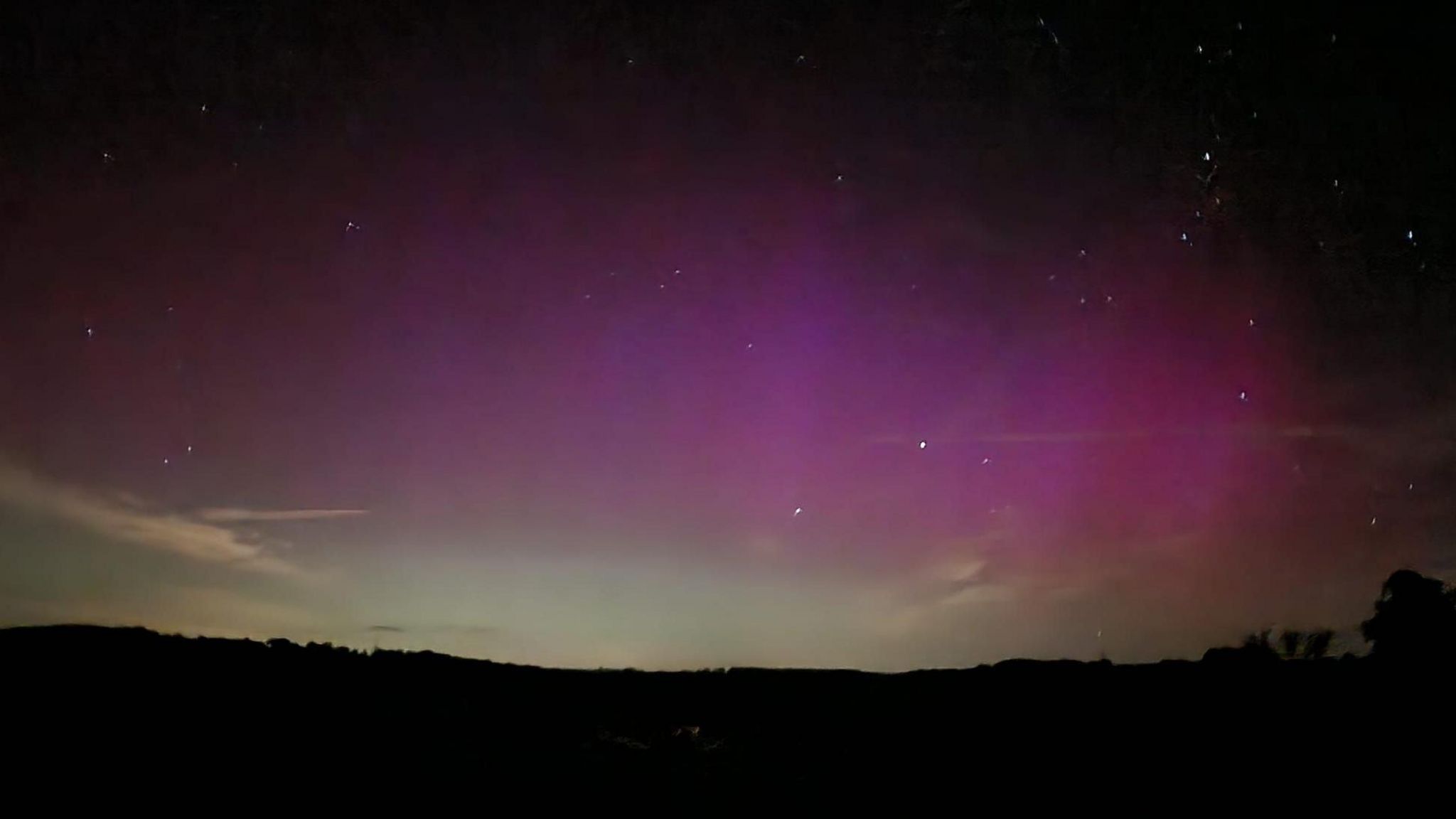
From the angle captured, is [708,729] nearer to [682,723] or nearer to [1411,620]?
[682,723]

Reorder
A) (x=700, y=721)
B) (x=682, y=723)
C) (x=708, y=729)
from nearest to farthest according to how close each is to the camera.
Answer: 1. (x=708, y=729)
2. (x=682, y=723)
3. (x=700, y=721)

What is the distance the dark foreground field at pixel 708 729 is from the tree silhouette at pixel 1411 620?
1.17 m

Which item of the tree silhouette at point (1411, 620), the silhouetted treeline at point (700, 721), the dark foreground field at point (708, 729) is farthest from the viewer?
the tree silhouette at point (1411, 620)

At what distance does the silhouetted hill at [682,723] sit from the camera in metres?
16.3

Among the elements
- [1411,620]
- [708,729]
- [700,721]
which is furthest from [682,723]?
[1411,620]

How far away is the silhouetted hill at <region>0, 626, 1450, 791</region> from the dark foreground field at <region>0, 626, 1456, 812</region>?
6cm

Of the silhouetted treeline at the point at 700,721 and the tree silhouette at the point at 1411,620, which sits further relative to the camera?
the tree silhouette at the point at 1411,620

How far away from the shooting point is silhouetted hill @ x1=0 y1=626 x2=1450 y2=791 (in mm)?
16266

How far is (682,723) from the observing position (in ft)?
76.0

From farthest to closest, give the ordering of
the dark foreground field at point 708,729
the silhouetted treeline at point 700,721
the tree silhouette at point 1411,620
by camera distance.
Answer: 1. the tree silhouette at point 1411,620
2. the silhouetted treeline at point 700,721
3. the dark foreground field at point 708,729

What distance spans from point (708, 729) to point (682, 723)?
3.07 feet

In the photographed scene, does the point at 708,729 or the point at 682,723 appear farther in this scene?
the point at 682,723

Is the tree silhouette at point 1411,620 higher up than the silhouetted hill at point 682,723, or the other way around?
the tree silhouette at point 1411,620

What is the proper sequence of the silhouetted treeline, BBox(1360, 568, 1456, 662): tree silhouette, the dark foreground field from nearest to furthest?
the dark foreground field → the silhouetted treeline → BBox(1360, 568, 1456, 662): tree silhouette
